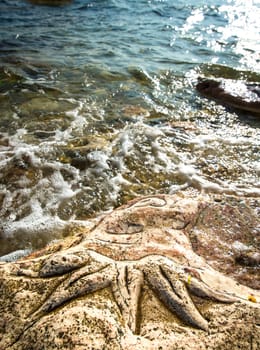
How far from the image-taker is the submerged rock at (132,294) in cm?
215

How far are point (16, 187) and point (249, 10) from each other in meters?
15.6

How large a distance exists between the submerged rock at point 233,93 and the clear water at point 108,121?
0.25m

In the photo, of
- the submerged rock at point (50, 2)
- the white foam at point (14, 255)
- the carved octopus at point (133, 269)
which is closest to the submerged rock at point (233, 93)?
the carved octopus at point (133, 269)

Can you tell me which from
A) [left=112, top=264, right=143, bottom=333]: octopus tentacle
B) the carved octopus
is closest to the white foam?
the carved octopus

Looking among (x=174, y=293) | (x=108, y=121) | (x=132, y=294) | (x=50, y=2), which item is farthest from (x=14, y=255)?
(x=50, y=2)

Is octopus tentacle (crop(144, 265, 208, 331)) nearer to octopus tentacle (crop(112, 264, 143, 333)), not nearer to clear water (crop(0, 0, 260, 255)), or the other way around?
octopus tentacle (crop(112, 264, 143, 333))

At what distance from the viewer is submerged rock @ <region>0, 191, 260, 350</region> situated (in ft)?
7.05

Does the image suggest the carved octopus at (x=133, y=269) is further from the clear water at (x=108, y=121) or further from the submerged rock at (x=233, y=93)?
the submerged rock at (x=233, y=93)

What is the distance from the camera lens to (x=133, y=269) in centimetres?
264

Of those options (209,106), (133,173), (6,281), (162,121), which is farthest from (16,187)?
(209,106)

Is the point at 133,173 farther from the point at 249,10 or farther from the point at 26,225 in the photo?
the point at 249,10

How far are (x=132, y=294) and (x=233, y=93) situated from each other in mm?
6311

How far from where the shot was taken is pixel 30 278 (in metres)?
2.63

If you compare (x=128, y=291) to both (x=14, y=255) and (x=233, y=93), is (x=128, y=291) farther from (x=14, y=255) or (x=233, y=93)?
(x=233, y=93)
